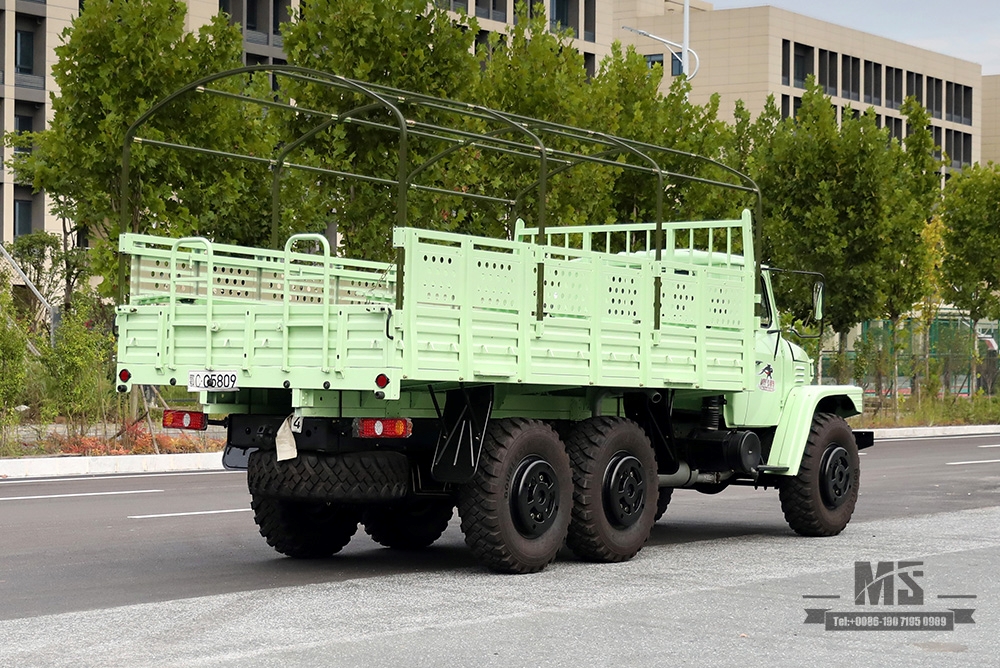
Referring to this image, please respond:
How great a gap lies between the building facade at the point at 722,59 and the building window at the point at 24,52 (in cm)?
4

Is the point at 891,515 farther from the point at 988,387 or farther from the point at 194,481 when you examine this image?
the point at 988,387

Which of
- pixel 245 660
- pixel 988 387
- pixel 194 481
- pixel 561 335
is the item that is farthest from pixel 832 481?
pixel 988 387

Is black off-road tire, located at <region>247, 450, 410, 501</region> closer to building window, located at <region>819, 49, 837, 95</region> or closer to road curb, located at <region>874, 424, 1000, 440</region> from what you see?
road curb, located at <region>874, 424, 1000, 440</region>

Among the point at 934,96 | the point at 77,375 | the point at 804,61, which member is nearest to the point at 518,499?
the point at 77,375

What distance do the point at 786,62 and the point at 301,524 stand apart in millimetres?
77207

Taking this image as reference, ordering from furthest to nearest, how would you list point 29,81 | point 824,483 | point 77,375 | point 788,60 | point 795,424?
point 788,60 < point 29,81 < point 77,375 < point 824,483 < point 795,424

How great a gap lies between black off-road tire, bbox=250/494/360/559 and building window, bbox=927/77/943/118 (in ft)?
297

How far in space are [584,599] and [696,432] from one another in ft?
11.9

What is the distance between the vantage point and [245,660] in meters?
7.45

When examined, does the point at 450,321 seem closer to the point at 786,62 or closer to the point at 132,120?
the point at 132,120

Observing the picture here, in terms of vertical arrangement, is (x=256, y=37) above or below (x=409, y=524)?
above

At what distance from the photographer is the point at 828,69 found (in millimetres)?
87750

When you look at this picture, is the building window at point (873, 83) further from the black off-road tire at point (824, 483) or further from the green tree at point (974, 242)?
the black off-road tire at point (824, 483)

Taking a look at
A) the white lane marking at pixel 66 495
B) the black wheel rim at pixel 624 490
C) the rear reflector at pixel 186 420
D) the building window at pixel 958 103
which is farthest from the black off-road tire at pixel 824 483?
the building window at pixel 958 103
